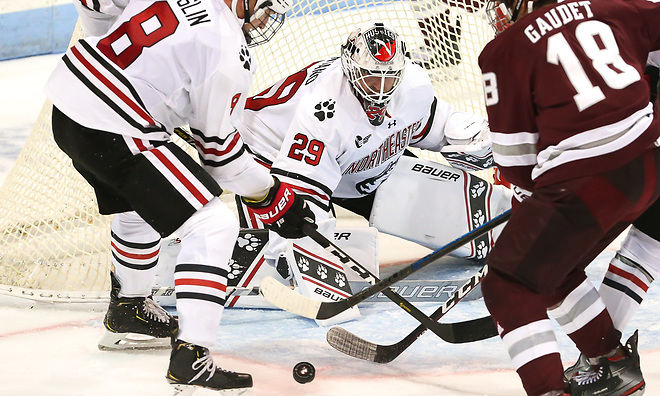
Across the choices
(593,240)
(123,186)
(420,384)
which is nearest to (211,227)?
(123,186)

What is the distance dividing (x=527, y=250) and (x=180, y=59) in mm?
858

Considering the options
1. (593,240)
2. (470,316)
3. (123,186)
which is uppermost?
(123,186)

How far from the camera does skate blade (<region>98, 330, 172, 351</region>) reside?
7.69 ft

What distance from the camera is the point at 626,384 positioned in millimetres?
1778

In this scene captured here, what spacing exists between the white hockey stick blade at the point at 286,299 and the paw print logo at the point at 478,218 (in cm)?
103

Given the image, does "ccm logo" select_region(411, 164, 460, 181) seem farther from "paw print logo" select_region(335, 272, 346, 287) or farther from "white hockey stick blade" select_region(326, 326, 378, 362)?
"white hockey stick blade" select_region(326, 326, 378, 362)

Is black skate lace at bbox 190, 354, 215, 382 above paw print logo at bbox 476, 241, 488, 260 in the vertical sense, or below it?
above

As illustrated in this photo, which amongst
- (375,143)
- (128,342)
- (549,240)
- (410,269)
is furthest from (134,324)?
(549,240)

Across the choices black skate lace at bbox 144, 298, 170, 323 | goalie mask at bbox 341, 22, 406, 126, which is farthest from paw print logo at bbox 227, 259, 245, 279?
goalie mask at bbox 341, 22, 406, 126

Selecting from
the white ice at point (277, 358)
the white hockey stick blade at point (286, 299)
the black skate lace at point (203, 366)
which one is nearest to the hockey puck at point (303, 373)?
the white ice at point (277, 358)

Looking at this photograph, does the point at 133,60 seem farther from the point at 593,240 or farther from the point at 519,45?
the point at 593,240

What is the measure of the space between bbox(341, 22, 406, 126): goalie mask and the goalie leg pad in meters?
0.38

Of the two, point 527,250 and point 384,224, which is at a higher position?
point 527,250

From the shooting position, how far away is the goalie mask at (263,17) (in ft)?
6.32
